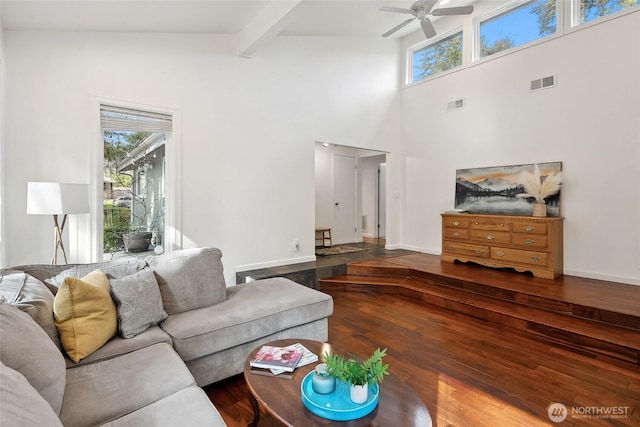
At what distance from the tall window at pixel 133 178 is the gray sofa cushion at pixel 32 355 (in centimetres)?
242

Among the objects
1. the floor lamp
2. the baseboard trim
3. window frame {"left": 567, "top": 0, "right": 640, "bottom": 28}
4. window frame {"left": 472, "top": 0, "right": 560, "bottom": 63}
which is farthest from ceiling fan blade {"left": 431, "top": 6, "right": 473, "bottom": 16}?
the floor lamp

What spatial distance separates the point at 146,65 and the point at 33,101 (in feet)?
3.68

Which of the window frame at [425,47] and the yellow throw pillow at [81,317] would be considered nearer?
the yellow throw pillow at [81,317]

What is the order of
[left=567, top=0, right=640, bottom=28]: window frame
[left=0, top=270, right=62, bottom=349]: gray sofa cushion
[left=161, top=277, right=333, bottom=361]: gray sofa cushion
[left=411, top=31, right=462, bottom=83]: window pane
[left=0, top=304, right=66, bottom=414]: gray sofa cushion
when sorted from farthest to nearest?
1. [left=411, top=31, right=462, bottom=83]: window pane
2. [left=567, top=0, right=640, bottom=28]: window frame
3. [left=161, top=277, right=333, bottom=361]: gray sofa cushion
4. [left=0, top=270, right=62, bottom=349]: gray sofa cushion
5. [left=0, top=304, right=66, bottom=414]: gray sofa cushion

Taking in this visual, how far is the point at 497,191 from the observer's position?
4.90 metres

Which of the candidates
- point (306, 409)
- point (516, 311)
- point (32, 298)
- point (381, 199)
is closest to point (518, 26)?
point (516, 311)

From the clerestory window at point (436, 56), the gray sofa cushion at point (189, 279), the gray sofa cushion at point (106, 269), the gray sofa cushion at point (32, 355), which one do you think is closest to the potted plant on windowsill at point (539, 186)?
the clerestory window at point (436, 56)

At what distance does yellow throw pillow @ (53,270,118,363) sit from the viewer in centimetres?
168

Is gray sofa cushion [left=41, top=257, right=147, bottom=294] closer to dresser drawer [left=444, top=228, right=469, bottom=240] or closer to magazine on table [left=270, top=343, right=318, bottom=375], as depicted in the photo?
magazine on table [left=270, top=343, right=318, bottom=375]

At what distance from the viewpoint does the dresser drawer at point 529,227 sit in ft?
13.3

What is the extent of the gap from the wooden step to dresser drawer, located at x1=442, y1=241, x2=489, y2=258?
0.92 meters

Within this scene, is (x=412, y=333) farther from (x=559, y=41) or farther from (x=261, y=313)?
(x=559, y=41)

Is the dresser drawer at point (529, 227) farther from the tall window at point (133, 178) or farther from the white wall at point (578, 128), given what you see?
the tall window at point (133, 178)

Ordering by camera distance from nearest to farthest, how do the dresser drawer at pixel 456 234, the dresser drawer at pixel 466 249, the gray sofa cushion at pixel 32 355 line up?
1. the gray sofa cushion at pixel 32 355
2. the dresser drawer at pixel 466 249
3. the dresser drawer at pixel 456 234
